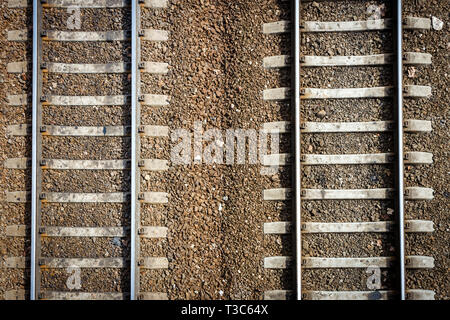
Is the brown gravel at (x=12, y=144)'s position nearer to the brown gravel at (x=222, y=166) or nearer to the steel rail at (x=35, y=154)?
the brown gravel at (x=222, y=166)

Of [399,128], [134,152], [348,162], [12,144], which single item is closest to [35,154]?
[12,144]

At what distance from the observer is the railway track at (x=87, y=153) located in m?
4.02

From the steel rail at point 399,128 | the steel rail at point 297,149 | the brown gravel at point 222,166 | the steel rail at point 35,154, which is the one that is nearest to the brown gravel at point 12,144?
the brown gravel at point 222,166

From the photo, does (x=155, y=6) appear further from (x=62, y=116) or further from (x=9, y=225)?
(x=9, y=225)

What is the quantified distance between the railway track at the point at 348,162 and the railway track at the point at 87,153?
5.57ft

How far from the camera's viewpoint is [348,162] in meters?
4.02

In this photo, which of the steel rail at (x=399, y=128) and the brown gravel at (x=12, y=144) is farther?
the brown gravel at (x=12, y=144)

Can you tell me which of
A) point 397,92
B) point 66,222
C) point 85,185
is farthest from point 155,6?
point 397,92

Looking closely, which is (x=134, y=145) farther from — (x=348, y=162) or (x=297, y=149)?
(x=348, y=162)

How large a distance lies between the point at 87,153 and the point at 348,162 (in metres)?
3.48

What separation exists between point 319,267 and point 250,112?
2.23m

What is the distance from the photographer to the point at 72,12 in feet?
13.6

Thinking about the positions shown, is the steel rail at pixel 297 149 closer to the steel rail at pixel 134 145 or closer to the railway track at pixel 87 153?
the railway track at pixel 87 153

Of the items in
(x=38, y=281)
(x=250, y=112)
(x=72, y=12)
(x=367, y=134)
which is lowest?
(x=38, y=281)
